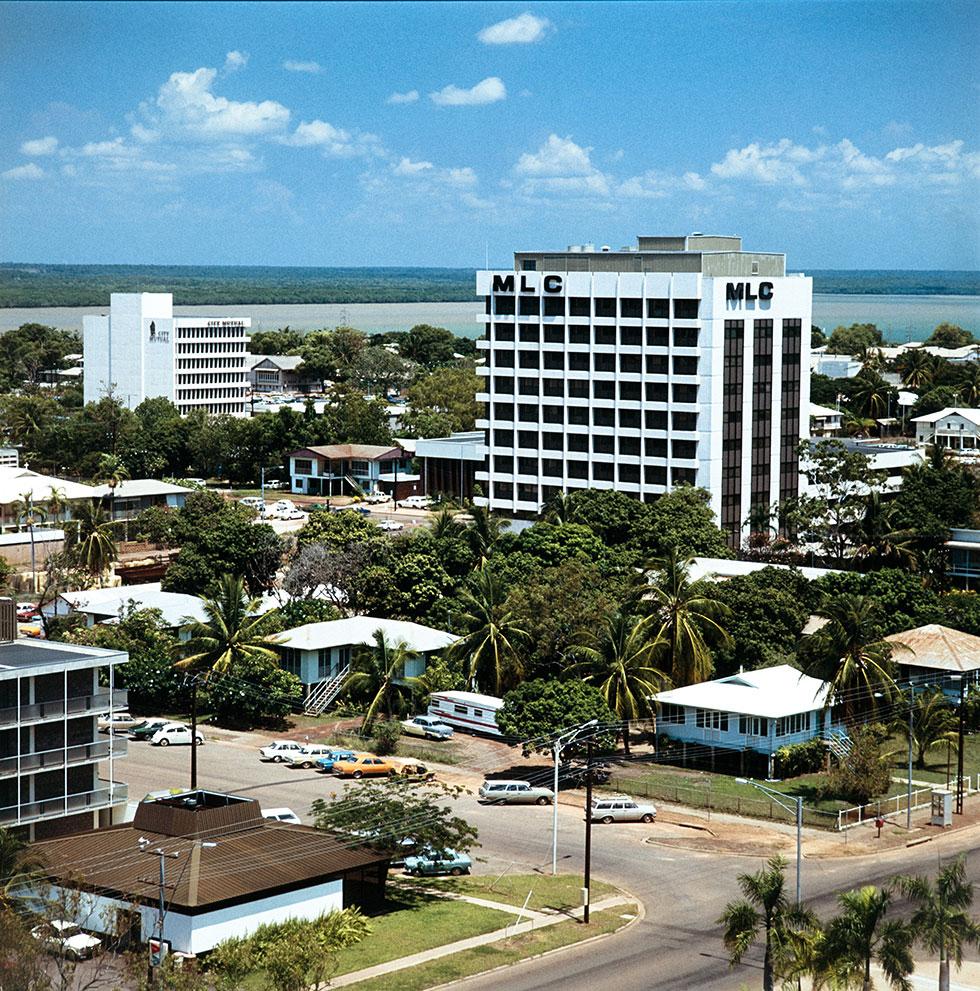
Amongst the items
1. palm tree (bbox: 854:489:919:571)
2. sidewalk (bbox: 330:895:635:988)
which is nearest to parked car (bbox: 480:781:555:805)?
sidewalk (bbox: 330:895:635:988)

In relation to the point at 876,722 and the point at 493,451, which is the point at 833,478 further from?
the point at 876,722

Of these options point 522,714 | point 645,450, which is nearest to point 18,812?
point 522,714

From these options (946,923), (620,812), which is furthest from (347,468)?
Result: (946,923)

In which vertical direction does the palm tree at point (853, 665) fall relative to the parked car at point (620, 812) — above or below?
above

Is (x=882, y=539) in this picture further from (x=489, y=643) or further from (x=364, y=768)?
(x=364, y=768)

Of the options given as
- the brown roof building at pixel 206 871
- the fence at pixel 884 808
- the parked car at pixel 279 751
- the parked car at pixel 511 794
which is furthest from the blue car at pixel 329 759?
the fence at pixel 884 808

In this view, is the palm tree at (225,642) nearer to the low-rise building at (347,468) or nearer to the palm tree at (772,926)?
the palm tree at (772,926)
